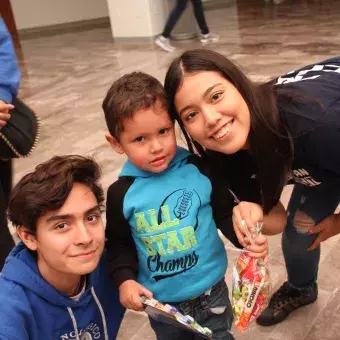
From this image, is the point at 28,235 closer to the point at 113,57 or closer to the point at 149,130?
the point at 149,130

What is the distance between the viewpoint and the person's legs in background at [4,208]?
1985 millimetres

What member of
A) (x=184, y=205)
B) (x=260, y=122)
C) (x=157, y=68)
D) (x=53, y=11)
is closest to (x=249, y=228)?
(x=184, y=205)

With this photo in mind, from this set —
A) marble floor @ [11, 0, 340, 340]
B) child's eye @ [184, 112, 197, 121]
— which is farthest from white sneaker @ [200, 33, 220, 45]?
child's eye @ [184, 112, 197, 121]

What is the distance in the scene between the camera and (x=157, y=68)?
21.1 ft

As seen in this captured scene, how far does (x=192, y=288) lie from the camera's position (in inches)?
57.2

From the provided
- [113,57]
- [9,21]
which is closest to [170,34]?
[113,57]

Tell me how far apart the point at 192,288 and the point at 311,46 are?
576 cm

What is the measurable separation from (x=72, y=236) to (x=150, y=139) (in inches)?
13.1

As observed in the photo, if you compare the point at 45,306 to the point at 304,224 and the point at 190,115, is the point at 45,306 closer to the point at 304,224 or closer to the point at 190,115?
the point at 190,115

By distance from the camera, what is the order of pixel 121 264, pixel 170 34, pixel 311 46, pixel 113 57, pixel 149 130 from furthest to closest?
pixel 170 34 → pixel 113 57 → pixel 311 46 → pixel 121 264 → pixel 149 130

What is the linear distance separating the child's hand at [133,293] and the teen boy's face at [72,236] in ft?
0.40

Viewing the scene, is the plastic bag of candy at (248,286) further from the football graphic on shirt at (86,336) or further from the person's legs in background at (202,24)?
the person's legs in background at (202,24)

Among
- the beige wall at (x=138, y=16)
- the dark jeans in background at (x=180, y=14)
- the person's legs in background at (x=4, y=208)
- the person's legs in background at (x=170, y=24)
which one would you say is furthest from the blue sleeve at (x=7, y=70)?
the beige wall at (x=138, y=16)

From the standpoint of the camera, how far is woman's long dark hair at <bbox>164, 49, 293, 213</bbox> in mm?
1417
